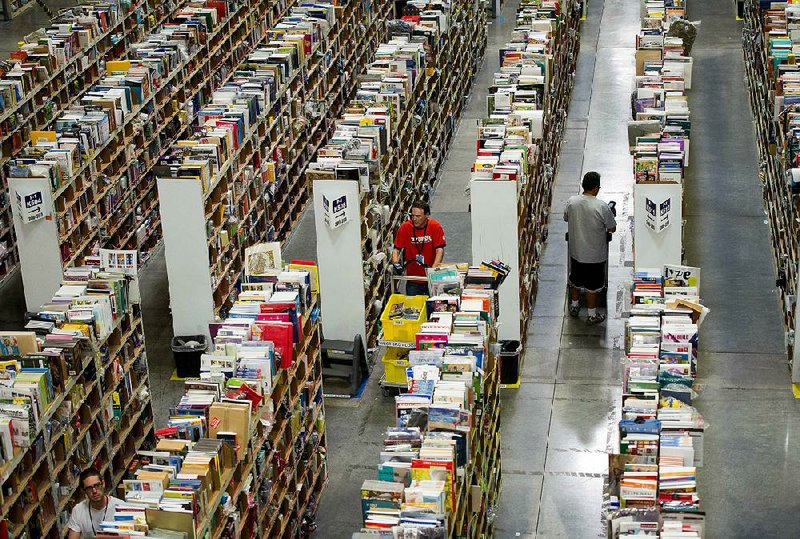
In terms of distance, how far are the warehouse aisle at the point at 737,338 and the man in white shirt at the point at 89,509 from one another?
18.4 ft

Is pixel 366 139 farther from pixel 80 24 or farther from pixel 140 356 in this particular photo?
pixel 80 24

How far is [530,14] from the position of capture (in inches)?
893

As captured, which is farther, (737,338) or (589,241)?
(589,241)

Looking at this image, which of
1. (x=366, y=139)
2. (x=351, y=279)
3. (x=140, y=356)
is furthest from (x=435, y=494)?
(x=366, y=139)

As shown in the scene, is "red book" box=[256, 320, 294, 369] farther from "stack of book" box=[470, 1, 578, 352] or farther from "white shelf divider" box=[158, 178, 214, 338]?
"white shelf divider" box=[158, 178, 214, 338]

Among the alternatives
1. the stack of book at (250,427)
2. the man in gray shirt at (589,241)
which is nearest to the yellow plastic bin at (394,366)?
the stack of book at (250,427)

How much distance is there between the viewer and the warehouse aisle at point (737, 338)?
45.5ft

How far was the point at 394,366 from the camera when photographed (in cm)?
1603

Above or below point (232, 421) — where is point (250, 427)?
below

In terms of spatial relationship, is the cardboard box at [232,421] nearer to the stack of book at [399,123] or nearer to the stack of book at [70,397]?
the stack of book at [70,397]

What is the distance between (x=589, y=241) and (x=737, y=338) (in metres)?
2.08

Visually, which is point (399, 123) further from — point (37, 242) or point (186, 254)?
point (37, 242)

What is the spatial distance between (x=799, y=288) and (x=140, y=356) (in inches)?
273

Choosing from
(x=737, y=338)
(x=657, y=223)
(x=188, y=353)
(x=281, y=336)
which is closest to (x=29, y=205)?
(x=188, y=353)
